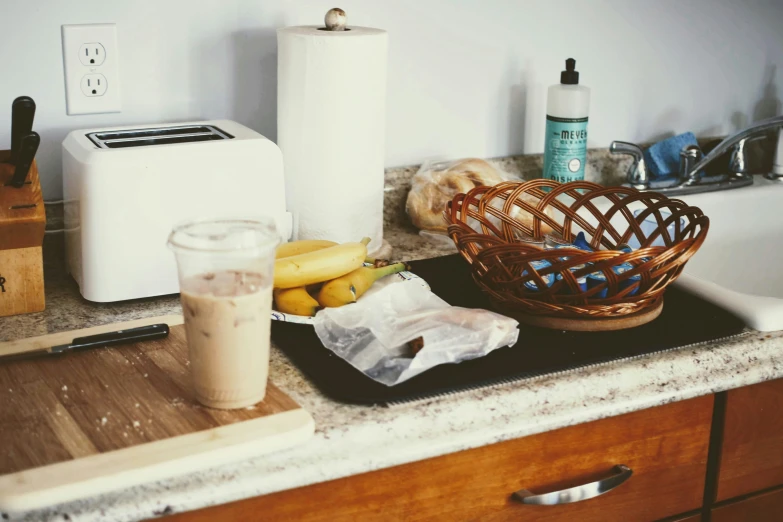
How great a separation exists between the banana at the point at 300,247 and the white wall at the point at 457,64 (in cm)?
30

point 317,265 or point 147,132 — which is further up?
point 147,132

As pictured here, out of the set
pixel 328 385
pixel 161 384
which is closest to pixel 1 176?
pixel 161 384

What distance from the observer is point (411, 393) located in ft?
2.92

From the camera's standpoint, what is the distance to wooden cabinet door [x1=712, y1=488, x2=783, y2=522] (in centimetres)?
108

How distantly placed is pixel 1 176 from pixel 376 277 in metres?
0.48

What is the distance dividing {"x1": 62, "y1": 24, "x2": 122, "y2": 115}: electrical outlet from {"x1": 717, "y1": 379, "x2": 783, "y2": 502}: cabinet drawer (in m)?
0.92

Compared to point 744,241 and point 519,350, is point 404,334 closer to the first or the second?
point 519,350

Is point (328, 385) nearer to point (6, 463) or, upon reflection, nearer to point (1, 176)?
point (6, 463)

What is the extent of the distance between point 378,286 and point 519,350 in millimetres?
230

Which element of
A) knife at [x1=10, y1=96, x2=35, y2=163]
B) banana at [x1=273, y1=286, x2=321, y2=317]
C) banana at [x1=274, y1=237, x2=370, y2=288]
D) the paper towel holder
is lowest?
banana at [x1=273, y1=286, x2=321, y2=317]

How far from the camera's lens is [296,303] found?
1064 millimetres

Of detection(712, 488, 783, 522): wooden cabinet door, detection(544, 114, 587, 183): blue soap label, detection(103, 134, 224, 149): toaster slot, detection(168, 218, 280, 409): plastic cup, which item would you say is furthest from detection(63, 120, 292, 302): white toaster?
detection(712, 488, 783, 522): wooden cabinet door

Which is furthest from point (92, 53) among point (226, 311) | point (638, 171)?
→ point (638, 171)

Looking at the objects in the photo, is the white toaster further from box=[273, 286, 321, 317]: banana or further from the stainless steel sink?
the stainless steel sink
